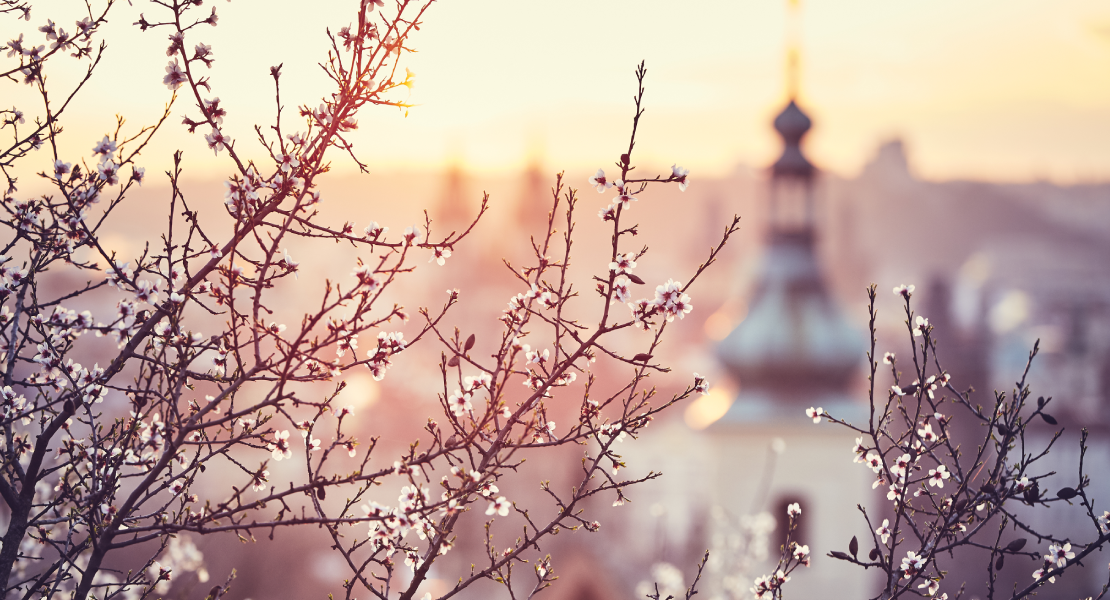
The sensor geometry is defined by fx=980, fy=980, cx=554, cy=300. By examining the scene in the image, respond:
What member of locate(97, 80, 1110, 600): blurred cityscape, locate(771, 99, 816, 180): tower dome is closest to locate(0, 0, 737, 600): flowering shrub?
locate(97, 80, 1110, 600): blurred cityscape

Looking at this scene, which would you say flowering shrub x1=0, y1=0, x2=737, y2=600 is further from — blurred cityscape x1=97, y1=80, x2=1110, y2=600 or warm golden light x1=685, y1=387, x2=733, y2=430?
warm golden light x1=685, y1=387, x2=733, y2=430

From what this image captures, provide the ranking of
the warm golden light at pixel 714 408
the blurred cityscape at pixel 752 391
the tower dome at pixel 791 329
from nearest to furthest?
the blurred cityscape at pixel 752 391, the tower dome at pixel 791 329, the warm golden light at pixel 714 408

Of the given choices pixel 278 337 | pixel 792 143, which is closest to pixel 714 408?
pixel 792 143

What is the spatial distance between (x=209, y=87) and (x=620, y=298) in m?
1.63

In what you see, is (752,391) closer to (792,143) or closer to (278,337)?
(792,143)

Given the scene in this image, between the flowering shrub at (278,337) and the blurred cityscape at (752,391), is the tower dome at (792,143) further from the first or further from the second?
the flowering shrub at (278,337)

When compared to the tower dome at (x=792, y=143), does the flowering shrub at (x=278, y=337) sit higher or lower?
lower

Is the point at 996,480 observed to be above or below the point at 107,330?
below

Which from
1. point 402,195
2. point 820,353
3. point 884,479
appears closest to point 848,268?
point 402,195

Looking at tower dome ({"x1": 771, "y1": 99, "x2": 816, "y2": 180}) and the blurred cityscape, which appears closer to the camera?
the blurred cityscape

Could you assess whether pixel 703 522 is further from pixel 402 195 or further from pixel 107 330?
pixel 402 195

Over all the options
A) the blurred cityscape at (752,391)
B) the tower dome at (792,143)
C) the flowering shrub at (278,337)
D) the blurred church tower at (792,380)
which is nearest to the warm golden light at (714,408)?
the blurred cityscape at (752,391)

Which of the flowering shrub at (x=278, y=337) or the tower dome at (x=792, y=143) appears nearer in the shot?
the flowering shrub at (x=278, y=337)

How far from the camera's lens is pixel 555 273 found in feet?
12.9
